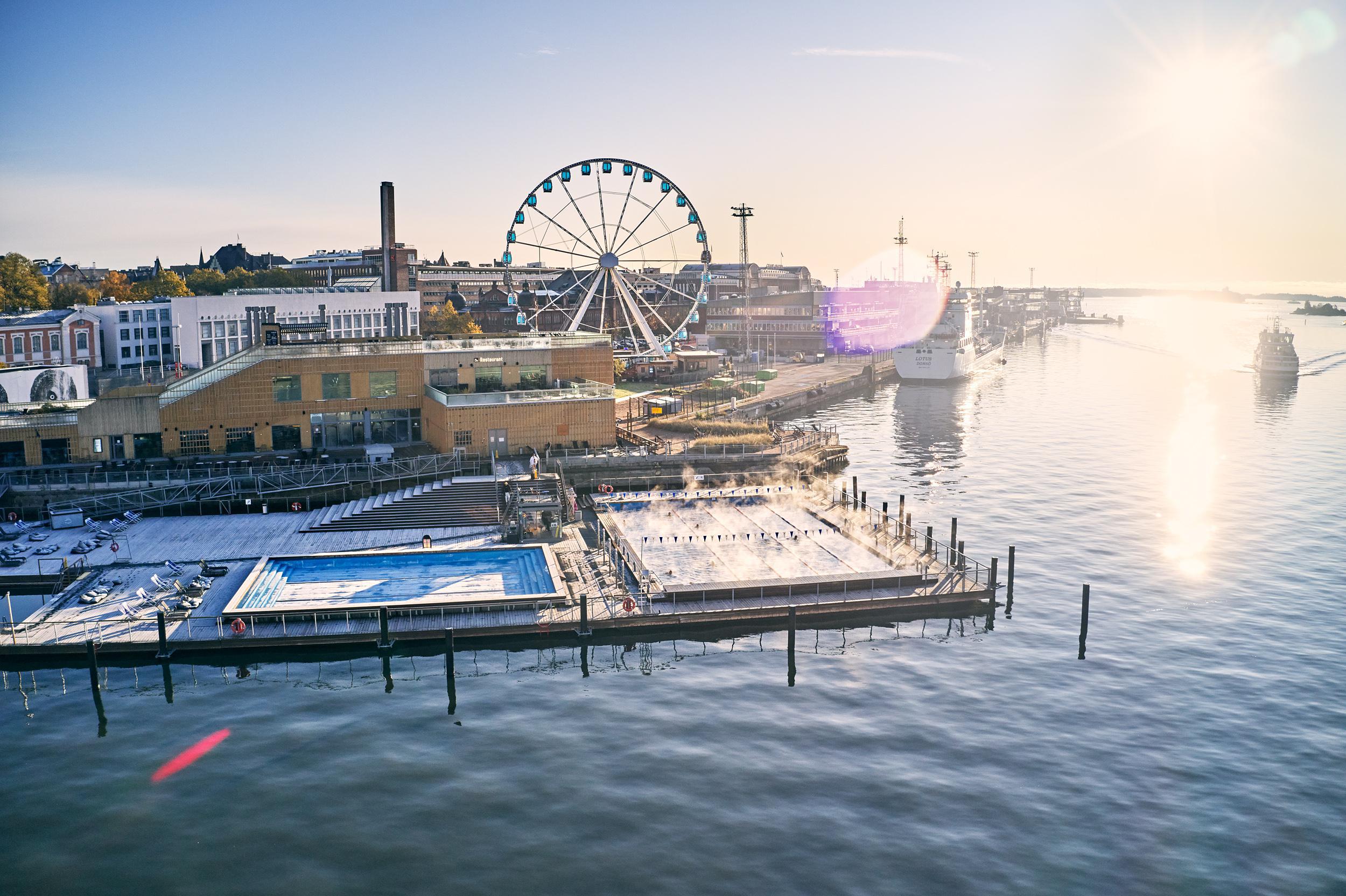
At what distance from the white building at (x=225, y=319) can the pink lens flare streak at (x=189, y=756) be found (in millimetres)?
69452

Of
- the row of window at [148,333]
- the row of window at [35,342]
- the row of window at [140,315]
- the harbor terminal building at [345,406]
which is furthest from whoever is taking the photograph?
the row of window at [148,333]

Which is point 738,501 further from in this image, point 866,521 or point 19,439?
point 19,439

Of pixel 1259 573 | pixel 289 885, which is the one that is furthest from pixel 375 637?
pixel 1259 573

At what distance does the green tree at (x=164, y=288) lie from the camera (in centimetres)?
13700

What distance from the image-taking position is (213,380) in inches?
2466

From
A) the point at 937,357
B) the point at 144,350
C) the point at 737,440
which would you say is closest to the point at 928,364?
the point at 937,357

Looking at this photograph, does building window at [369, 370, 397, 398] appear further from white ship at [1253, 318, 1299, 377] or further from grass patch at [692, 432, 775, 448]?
white ship at [1253, 318, 1299, 377]

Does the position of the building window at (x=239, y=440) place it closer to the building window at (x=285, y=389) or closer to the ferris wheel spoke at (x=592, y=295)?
the building window at (x=285, y=389)

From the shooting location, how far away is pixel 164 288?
138 m

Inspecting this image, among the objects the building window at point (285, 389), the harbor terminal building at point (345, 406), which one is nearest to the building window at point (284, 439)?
the harbor terminal building at point (345, 406)

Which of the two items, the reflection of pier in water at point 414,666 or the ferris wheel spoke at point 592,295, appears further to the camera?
the ferris wheel spoke at point 592,295

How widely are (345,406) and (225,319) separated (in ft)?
156

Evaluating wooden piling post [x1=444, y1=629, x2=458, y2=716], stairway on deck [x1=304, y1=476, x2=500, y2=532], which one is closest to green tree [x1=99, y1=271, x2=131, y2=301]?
stairway on deck [x1=304, y1=476, x2=500, y2=532]

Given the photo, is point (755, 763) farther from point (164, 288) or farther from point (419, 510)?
point (164, 288)
